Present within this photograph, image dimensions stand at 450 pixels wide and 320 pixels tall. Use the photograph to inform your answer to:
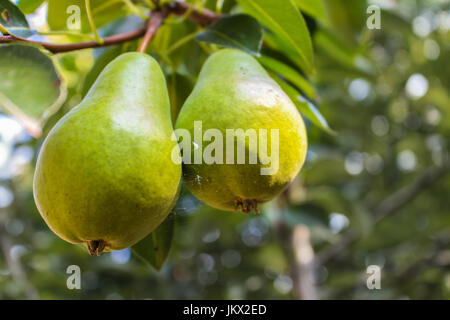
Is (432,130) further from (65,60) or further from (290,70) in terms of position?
(65,60)

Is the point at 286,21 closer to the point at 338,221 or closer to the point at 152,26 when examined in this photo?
the point at 152,26

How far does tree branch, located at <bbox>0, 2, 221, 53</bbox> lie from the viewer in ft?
2.98

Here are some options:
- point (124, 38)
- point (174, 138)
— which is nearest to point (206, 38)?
point (124, 38)

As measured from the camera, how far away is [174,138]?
90cm

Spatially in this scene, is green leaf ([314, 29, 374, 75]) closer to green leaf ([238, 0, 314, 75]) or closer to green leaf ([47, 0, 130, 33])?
green leaf ([238, 0, 314, 75])

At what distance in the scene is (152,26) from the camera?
112 centimetres

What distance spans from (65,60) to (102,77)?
2.46ft

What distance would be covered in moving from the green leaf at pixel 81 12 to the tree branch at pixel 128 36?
0.20m

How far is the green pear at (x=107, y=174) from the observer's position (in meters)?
0.77

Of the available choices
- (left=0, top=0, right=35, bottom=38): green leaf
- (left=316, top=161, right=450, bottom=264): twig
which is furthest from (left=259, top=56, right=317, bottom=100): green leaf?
(left=316, top=161, right=450, bottom=264): twig

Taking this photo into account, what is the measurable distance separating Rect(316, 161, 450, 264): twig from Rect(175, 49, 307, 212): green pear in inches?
61.7

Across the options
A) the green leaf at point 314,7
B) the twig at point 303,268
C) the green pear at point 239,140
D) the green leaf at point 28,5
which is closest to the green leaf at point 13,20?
the green leaf at point 28,5

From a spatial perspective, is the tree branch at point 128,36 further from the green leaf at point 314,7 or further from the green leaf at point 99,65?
the green leaf at point 314,7

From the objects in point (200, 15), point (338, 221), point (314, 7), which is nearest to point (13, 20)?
point (200, 15)
